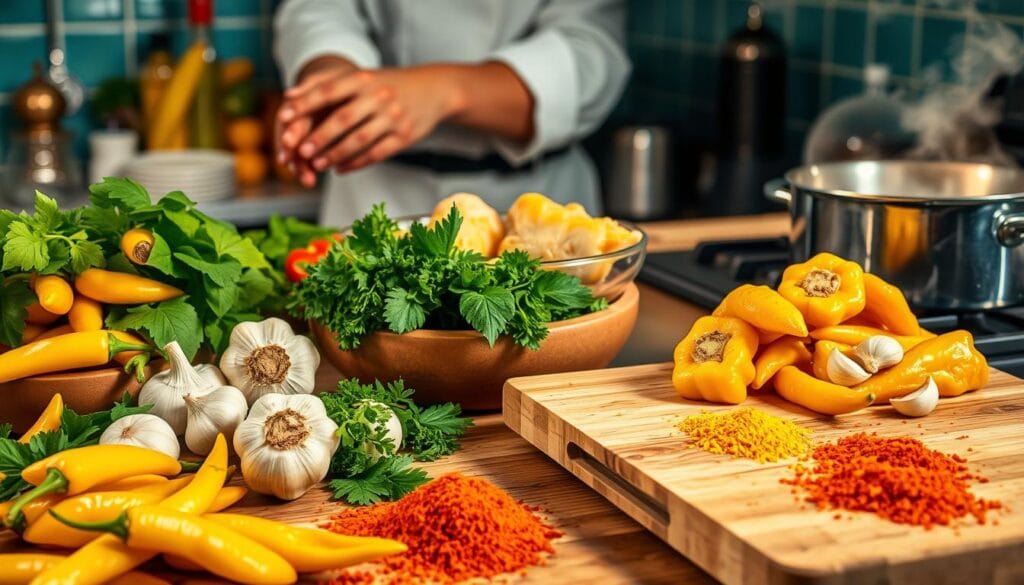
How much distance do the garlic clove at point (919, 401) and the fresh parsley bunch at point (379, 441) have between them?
37 cm

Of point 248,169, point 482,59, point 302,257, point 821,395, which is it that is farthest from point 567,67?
point 821,395

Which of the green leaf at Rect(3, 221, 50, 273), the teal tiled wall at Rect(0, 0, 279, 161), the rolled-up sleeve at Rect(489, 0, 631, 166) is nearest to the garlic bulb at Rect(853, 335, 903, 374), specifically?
the green leaf at Rect(3, 221, 50, 273)

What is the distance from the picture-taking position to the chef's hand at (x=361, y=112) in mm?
1763

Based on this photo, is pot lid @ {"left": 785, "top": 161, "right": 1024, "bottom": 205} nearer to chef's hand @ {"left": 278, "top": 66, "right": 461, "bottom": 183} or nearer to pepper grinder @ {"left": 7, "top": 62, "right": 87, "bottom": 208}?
chef's hand @ {"left": 278, "top": 66, "right": 461, "bottom": 183}

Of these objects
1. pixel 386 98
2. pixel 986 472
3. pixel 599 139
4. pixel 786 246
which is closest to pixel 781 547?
pixel 986 472

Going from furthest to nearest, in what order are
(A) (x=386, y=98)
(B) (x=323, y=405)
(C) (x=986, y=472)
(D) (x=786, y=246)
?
1. (A) (x=386, y=98)
2. (D) (x=786, y=246)
3. (B) (x=323, y=405)
4. (C) (x=986, y=472)

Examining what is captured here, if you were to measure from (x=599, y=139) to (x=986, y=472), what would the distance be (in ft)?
7.62

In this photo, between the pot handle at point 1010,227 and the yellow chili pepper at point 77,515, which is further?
the pot handle at point 1010,227

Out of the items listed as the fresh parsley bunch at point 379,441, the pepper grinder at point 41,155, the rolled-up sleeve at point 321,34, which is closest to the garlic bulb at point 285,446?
the fresh parsley bunch at point 379,441

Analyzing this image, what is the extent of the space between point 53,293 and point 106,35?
2176mm

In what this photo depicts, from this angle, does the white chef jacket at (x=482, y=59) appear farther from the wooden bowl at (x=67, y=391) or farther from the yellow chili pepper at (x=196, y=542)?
the yellow chili pepper at (x=196, y=542)

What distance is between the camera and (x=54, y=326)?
1.10 meters

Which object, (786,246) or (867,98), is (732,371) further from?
(867,98)

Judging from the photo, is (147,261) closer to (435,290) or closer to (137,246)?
(137,246)
